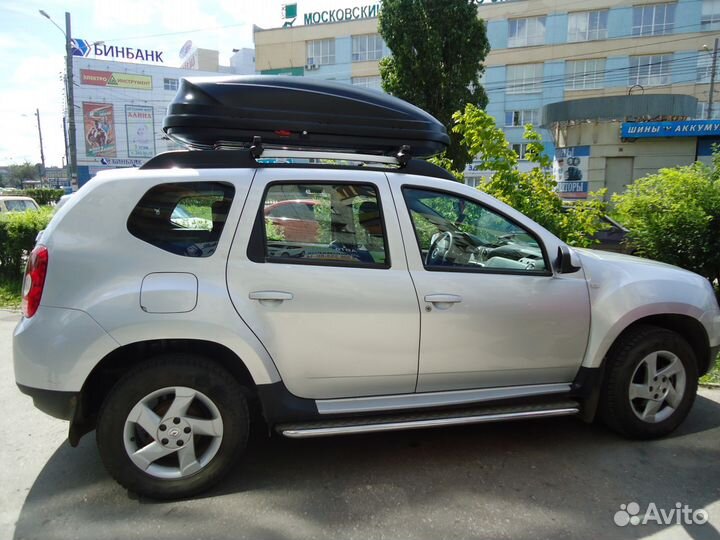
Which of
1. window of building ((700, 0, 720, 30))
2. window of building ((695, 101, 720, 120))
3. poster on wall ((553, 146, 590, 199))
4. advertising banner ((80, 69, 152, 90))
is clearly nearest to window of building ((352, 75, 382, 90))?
poster on wall ((553, 146, 590, 199))

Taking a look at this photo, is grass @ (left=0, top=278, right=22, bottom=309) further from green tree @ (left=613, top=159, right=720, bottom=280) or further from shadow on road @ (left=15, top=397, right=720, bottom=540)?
green tree @ (left=613, top=159, right=720, bottom=280)

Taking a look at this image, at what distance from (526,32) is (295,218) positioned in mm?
41458

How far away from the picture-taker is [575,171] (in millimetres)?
24859

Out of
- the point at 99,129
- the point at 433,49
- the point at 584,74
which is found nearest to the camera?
the point at 433,49

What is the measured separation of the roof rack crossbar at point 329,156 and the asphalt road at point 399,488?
1.90 m

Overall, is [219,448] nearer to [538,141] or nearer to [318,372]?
[318,372]

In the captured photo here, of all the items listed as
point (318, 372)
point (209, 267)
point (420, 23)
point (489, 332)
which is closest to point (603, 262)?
point (489, 332)

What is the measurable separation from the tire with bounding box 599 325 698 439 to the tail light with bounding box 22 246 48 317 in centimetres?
342

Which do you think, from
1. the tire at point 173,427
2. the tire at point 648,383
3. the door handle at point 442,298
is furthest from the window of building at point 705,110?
the tire at point 173,427

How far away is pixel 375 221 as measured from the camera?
124 inches

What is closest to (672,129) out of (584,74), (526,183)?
(584,74)

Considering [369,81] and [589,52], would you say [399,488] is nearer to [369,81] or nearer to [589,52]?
[589,52]

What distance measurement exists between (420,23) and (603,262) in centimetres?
997

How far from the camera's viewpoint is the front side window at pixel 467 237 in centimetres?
327
